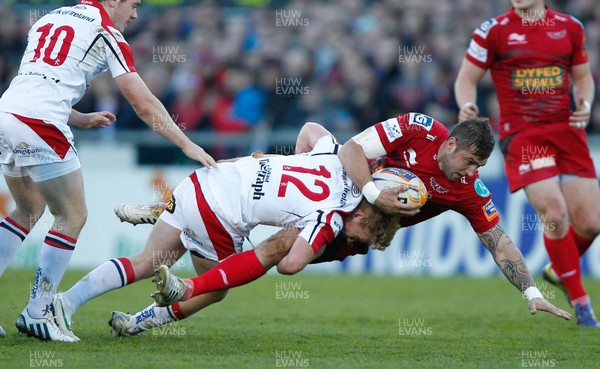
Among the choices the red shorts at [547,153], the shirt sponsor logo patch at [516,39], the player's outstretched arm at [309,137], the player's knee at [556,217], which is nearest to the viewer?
the player's outstretched arm at [309,137]

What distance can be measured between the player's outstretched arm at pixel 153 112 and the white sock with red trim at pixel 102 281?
98cm

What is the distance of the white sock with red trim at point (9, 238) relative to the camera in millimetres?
7227

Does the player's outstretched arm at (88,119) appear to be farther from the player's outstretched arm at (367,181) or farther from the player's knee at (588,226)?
the player's knee at (588,226)

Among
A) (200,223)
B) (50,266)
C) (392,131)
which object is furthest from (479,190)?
(50,266)

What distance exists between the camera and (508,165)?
9070mm

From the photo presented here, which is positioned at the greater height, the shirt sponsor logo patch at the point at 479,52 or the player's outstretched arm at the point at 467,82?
the shirt sponsor logo patch at the point at 479,52

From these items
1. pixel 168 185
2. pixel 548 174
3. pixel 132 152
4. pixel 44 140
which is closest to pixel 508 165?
pixel 548 174

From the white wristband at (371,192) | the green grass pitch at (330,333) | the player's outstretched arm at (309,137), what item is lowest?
the green grass pitch at (330,333)

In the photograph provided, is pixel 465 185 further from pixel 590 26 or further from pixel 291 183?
pixel 590 26

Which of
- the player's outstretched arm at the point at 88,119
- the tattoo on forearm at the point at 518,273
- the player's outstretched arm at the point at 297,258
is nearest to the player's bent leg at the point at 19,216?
the player's outstretched arm at the point at 88,119

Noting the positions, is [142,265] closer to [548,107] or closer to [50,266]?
[50,266]

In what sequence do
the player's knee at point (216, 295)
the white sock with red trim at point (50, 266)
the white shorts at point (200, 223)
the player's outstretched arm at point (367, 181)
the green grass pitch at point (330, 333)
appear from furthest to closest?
the player's knee at point (216, 295), the white sock with red trim at point (50, 266), the white shorts at point (200, 223), the player's outstretched arm at point (367, 181), the green grass pitch at point (330, 333)

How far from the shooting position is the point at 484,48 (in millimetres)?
9031

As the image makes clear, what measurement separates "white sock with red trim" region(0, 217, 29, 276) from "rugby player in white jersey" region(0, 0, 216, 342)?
384mm
